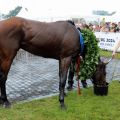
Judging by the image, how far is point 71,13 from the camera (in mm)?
35219

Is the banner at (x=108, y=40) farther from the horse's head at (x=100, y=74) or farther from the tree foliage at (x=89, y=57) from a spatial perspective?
the tree foliage at (x=89, y=57)

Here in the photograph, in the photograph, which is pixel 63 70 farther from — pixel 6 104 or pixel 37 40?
pixel 6 104

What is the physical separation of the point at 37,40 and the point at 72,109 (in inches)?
70.9

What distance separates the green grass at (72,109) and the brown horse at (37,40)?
413mm

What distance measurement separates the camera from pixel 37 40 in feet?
23.5

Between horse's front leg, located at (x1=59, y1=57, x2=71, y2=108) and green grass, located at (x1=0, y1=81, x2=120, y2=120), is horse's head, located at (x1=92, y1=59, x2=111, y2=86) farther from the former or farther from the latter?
horse's front leg, located at (x1=59, y1=57, x2=71, y2=108)

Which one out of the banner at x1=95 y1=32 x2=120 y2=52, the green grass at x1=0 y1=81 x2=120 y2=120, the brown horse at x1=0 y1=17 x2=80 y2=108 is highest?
the brown horse at x1=0 y1=17 x2=80 y2=108

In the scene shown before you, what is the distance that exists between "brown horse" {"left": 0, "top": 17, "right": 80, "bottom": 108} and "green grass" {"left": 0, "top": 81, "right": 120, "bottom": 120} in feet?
1.36

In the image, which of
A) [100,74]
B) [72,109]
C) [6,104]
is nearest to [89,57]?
[100,74]

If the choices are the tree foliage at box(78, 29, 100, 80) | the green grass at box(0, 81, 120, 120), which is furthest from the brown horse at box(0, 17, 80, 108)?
A: the tree foliage at box(78, 29, 100, 80)

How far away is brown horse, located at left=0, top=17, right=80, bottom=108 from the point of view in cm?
709

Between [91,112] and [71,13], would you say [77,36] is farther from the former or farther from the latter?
[71,13]

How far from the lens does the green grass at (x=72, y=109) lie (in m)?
6.68

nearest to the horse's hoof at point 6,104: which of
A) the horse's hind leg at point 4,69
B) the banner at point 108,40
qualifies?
the horse's hind leg at point 4,69
